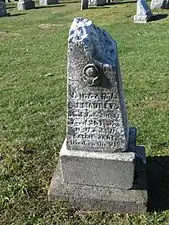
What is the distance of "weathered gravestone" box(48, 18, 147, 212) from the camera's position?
4418 mm

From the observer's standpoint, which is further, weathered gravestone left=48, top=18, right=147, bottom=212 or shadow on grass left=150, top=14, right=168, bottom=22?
shadow on grass left=150, top=14, right=168, bottom=22

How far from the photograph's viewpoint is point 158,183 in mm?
→ 5211

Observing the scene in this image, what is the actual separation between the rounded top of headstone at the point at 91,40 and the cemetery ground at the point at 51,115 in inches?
65.9

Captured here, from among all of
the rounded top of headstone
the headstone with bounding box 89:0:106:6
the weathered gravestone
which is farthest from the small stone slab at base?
the headstone with bounding box 89:0:106:6

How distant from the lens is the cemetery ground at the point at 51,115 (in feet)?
16.0

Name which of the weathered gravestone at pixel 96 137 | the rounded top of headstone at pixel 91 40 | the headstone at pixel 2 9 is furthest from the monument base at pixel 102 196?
the headstone at pixel 2 9

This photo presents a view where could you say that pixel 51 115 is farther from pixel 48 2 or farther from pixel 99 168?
pixel 48 2

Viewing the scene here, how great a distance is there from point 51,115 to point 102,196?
284 centimetres

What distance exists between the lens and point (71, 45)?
4.37 meters

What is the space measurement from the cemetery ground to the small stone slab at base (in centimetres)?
8

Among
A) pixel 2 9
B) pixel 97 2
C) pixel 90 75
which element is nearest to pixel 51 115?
Answer: pixel 90 75

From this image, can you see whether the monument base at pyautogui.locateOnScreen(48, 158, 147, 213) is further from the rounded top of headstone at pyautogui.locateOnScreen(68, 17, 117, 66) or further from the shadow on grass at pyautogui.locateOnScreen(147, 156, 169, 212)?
the rounded top of headstone at pyautogui.locateOnScreen(68, 17, 117, 66)

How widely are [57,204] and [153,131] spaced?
219 centimetres

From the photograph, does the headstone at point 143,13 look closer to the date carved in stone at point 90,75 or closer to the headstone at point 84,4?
the headstone at point 84,4
